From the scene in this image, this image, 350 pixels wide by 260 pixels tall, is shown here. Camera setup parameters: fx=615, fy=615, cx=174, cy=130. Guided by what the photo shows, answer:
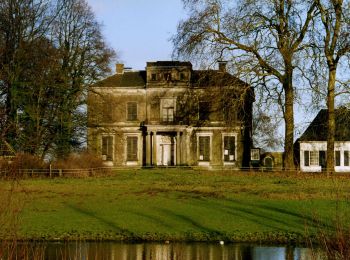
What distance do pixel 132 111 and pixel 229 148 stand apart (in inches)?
354

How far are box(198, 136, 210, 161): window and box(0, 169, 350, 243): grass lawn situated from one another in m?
22.5

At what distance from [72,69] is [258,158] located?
1735 centimetres

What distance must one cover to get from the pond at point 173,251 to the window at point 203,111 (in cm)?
3829

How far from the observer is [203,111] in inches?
2071

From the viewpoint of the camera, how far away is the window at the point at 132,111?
53.5 metres

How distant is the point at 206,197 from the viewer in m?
22.7

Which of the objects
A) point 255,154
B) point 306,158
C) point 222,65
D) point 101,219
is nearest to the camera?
point 101,219

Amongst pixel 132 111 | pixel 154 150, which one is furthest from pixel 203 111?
pixel 132 111

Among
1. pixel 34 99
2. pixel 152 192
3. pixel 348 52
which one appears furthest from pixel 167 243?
pixel 34 99

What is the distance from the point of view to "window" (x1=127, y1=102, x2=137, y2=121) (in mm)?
53531

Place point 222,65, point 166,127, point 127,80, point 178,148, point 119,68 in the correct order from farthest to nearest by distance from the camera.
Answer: point 119,68 → point 127,80 → point 178,148 → point 166,127 → point 222,65

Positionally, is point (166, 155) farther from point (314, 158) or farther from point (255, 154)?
point (314, 158)

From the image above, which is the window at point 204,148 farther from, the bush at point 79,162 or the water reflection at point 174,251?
the water reflection at point 174,251

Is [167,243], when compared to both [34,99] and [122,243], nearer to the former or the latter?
[122,243]
